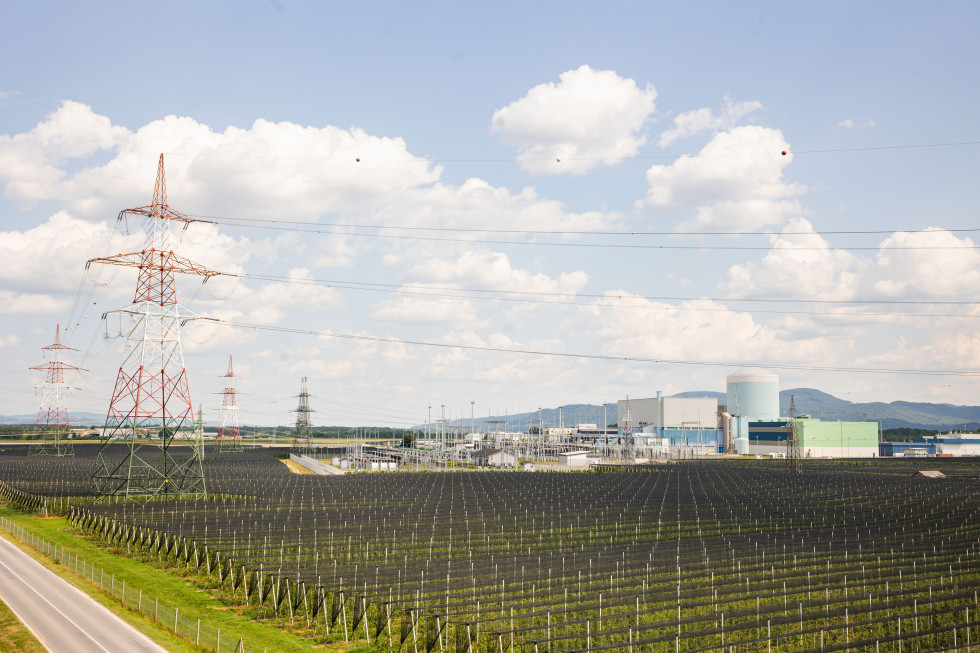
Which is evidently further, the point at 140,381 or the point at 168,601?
the point at 140,381

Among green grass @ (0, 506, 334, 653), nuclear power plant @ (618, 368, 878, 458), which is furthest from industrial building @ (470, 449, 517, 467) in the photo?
green grass @ (0, 506, 334, 653)

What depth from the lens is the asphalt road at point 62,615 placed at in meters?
21.8

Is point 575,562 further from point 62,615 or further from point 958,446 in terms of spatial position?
point 958,446

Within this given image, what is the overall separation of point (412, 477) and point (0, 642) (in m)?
70.4

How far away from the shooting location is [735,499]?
63812 millimetres

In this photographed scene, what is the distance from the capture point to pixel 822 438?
160 m

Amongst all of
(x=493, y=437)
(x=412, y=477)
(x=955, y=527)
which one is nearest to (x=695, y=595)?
(x=955, y=527)

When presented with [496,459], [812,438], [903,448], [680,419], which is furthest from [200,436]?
[903,448]

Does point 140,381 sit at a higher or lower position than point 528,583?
higher

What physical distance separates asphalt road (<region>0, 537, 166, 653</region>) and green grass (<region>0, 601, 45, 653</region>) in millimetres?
239

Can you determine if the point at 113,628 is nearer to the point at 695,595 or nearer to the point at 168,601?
the point at 168,601

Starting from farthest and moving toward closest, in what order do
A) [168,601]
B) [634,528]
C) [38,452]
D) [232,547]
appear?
[38,452], [634,528], [232,547], [168,601]

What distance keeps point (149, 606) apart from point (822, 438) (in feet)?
520

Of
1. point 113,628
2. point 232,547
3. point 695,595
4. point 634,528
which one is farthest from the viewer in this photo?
point 634,528
